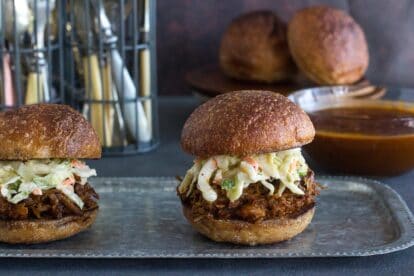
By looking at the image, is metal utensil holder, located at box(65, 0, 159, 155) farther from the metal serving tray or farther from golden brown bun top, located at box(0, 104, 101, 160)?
golden brown bun top, located at box(0, 104, 101, 160)

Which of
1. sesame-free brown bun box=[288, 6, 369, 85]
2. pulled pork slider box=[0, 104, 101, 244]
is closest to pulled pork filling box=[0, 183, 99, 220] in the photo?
pulled pork slider box=[0, 104, 101, 244]

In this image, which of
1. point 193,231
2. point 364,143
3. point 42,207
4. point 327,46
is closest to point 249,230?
point 193,231

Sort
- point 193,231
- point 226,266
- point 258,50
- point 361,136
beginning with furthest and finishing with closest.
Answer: point 258,50, point 361,136, point 193,231, point 226,266

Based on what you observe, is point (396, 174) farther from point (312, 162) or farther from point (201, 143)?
point (201, 143)

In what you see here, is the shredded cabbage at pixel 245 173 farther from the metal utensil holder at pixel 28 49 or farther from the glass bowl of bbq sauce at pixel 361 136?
the metal utensil holder at pixel 28 49

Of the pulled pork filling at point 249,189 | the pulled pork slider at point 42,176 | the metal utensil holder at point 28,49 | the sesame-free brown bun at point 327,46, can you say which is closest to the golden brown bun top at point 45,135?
the pulled pork slider at point 42,176

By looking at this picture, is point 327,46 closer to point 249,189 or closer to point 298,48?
point 298,48
